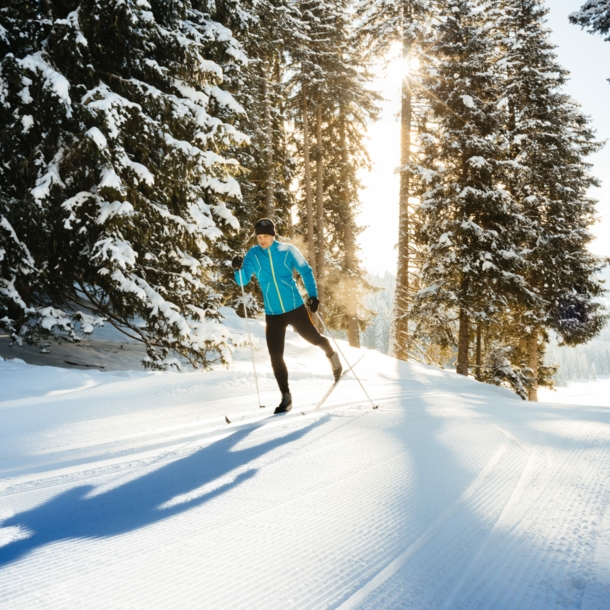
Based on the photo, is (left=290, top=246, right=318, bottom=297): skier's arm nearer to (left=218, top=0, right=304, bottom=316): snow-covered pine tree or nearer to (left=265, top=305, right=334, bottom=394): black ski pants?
(left=265, top=305, right=334, bottom=394): black ski pants

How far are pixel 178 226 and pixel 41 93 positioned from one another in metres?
2.49

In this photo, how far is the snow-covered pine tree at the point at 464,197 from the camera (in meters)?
13.9

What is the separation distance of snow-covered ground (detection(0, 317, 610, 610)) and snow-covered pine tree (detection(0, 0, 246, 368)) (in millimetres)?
2725

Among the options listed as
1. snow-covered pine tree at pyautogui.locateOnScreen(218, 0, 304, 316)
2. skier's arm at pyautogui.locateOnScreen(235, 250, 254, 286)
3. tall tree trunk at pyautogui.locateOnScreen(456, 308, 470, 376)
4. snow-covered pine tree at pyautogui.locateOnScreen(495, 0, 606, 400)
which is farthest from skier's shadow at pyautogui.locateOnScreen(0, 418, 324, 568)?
snow-covered pine tree at pyautogui.locateOnScreen(495, 0, 606, 400)

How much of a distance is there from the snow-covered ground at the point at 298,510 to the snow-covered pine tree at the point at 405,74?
38.1 feet

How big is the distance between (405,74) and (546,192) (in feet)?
22.8

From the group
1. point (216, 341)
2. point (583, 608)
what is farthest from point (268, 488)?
point (216, 341)

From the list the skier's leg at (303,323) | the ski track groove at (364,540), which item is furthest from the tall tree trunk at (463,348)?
the ski track groove at (364,540)

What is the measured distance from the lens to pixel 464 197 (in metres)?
14.0

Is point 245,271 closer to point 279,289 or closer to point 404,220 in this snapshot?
point 279,289

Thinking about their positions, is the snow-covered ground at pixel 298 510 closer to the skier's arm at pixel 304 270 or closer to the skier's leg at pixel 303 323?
the skier's leg at pixel 303 323

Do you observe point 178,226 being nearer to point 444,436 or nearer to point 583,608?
point 444,436

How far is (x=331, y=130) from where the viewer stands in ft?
64.0

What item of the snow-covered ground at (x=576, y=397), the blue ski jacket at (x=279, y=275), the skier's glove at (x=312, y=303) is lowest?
the snow-covered ground at (x=576, y=397)
